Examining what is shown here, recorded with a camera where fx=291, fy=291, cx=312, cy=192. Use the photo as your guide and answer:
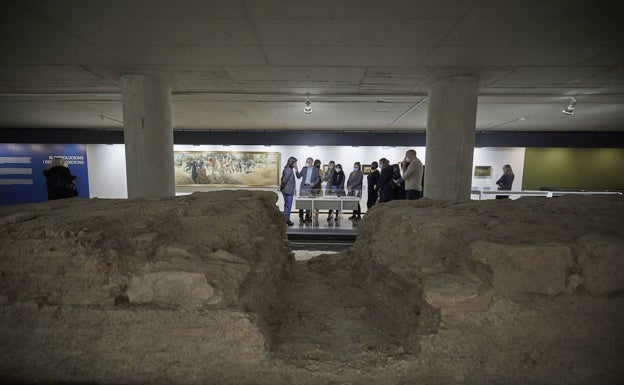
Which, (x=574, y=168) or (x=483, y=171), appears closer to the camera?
(x=483, y=171)

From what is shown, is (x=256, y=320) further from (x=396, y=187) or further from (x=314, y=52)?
(x=396, y=187)

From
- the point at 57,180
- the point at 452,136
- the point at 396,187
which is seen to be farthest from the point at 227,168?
the point at 452,136

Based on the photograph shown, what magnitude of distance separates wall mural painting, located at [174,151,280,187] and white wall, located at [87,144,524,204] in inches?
8.2

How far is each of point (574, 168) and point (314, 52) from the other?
1317 centimetres

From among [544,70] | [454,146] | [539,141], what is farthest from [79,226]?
[539,141]

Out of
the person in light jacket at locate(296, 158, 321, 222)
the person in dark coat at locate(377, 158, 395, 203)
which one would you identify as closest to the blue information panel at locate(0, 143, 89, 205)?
the person in light jacket at locate(296, 158, 321, 222)

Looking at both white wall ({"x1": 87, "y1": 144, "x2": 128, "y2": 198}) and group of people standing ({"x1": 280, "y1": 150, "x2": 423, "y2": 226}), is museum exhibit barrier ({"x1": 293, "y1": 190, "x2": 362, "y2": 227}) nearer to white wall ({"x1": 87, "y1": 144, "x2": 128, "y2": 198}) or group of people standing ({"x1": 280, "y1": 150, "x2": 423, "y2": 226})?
group of people standing ({"x1": 280, "y1": 150, "x2": 423, "y2": 226})

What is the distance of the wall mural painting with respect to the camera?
1101cm

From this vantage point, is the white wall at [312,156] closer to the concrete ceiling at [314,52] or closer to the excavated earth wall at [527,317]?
the concrete ceiling at [314,52]

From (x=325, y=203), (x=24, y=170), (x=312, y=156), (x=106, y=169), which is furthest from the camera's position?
(x=106, y=169)

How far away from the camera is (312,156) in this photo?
10.7 metres

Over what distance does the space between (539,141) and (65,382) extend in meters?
13.4

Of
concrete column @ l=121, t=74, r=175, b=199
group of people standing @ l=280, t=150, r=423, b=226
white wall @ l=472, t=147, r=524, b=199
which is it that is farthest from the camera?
white wall @ l=472, t=147, r=524, b=199

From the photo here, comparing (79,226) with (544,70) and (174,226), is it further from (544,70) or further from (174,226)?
(544,70)
